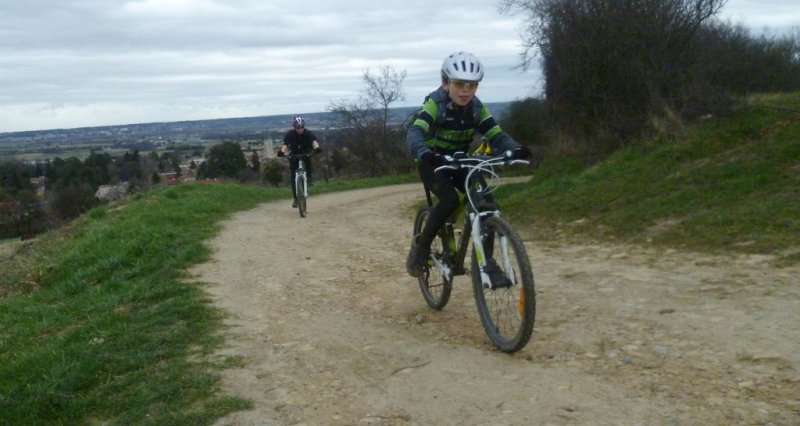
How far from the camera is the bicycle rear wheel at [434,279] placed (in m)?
6.32

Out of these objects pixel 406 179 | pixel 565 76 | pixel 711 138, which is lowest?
pixel 406 179

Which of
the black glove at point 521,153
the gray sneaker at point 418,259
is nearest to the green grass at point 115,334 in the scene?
the gray sneaker at point 418,259

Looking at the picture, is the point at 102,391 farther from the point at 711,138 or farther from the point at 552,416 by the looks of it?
the point at 711,138

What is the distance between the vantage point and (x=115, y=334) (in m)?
6.18

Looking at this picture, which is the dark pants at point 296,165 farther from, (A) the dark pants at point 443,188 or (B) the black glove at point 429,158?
(B) the black glove at point 429,158

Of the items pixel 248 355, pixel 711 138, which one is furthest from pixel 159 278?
pixel 711 138

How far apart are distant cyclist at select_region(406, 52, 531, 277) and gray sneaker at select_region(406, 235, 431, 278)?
330mm

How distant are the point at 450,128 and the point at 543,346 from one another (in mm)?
1731

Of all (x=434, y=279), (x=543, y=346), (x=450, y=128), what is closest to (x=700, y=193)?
(x=434, y=279)

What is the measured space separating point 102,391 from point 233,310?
192cm

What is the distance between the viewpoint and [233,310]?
6.76 metres

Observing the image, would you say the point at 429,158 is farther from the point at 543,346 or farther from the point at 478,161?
the point at 543,346

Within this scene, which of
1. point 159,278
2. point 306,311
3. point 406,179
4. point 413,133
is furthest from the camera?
point 406,179

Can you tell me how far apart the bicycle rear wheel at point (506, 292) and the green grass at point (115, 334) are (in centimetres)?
175
